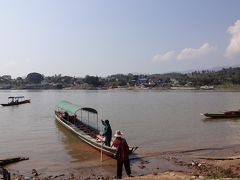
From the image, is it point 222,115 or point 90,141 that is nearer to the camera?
point 90,141

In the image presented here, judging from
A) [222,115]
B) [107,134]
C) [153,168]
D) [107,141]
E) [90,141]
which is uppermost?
[107,134]

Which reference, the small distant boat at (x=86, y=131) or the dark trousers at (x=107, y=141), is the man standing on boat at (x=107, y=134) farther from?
the small distant boat at (x=86, y=131)

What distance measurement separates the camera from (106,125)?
789 inches

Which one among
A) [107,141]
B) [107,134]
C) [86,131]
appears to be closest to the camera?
[107,134]

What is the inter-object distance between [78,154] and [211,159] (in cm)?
829

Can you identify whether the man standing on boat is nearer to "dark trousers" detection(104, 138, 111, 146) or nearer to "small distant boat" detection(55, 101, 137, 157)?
"dark trousers" detection(104, 138, 111, 146)

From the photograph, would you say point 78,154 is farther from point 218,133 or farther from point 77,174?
point 218,133

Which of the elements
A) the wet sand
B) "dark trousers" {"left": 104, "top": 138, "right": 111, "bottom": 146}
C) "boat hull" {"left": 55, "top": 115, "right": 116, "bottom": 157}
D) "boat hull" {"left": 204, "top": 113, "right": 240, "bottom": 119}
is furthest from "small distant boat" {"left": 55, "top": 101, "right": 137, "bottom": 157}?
"boat hull" {"left": 204, "top": 113, "right": 240, "bottom": 119}

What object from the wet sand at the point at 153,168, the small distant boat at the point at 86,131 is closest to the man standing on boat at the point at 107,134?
the small distant boat at the point at 86,131

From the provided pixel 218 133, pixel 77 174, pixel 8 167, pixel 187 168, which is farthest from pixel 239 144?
pixel 8 167

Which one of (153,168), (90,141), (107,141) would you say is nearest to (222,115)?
(90,141)

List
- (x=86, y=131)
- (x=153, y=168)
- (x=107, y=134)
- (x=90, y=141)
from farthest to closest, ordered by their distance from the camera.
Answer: (x=86, y=131) < (x=90, y=141) < (x=107, y=134) < (x=153, y=168)

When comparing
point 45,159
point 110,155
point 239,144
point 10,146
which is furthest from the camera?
point 10,146

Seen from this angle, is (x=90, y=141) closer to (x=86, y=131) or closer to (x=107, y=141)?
(x=107, y=141)
